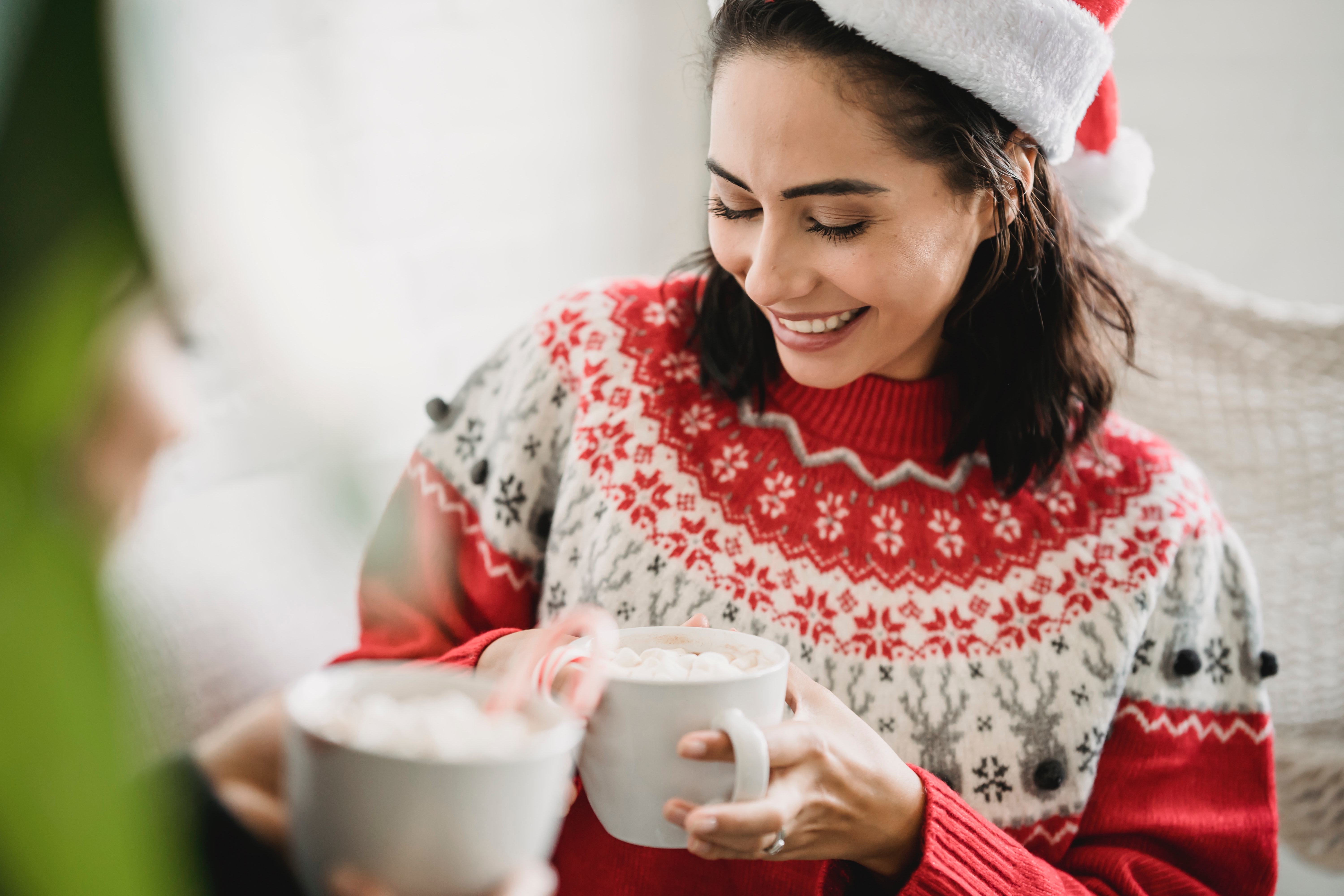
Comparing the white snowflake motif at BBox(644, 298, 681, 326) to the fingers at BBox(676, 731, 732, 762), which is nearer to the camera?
the fingers at BBox(676, 731, 732, 762)

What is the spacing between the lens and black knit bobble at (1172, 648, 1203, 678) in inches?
37.3

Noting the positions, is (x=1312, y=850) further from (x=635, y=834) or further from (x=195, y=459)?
(x=195, y=459)

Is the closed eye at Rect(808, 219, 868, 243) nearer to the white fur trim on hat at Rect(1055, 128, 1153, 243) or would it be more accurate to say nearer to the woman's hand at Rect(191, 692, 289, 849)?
the white fur trim on hat at Rect(1055, 128, 1153, 243)

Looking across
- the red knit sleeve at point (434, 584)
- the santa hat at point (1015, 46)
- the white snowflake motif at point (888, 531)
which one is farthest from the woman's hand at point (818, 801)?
the santa hat at point (1015, 46)

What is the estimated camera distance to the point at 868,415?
1005mm

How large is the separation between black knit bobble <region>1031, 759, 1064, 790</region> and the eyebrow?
0.54 metres

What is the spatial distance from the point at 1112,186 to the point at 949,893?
0.69 meters

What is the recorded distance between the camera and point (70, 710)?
0.17 metres

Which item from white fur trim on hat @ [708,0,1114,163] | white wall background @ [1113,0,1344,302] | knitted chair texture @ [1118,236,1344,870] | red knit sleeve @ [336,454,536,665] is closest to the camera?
red knit sleeve @ [336,454,536,665]

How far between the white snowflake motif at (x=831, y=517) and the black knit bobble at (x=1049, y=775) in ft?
0.91

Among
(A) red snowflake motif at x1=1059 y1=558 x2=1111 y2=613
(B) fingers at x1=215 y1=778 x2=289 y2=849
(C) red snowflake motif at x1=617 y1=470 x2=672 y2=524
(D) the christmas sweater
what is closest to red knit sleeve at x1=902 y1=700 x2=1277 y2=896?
(D) the christmas sweater

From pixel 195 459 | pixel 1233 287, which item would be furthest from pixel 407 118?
pixel 1233 287

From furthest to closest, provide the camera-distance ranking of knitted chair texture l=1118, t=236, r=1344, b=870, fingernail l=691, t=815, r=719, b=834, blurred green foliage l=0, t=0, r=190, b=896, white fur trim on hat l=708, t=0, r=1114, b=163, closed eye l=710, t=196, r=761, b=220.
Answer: knitted chair texture l=1118, t=236, r=1344, b=870 → closed eye l=710, t=196, r=761, b=220 → white fur trim on hat l=708, t=0, r=1114, b=163 → fingernail l=691, t=815, r=719, b=834 → blurred green foliage l=0, t=0, r=190, b=896

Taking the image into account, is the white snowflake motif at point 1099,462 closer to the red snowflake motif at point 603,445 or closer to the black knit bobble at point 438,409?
the red snowflake motif at point 603,445
